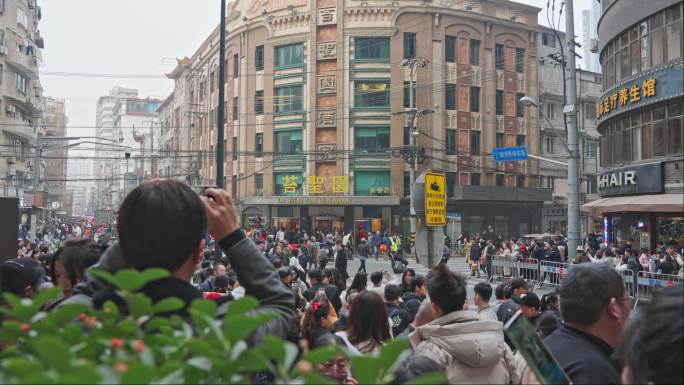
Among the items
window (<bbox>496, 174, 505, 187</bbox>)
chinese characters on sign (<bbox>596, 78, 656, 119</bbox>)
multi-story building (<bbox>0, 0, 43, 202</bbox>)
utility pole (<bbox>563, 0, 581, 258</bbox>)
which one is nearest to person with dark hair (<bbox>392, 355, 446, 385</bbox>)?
utility pole (<bbox>563, 0, 581, 258</bbox>)

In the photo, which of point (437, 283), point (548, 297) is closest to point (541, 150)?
point (548, 297)

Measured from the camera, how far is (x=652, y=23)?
64.4ft

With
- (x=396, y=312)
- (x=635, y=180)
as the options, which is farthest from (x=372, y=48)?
(x=396, y=312)

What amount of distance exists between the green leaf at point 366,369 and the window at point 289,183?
41616 mm

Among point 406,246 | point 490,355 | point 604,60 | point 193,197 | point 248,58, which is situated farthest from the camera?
point 248,58

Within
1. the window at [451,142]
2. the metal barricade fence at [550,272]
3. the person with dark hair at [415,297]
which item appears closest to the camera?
the person with dark hair at [415,297]

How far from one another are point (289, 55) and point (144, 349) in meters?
44.0

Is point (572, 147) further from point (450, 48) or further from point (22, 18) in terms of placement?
point (22, 18)

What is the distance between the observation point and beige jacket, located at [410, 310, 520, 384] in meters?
3.78

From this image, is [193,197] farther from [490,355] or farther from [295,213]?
[295,213]

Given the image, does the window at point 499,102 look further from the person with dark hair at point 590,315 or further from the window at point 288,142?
the person with dark hair at point 590,315

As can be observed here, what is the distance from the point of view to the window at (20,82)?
4189 centimetres

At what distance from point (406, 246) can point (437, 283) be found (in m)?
32.3

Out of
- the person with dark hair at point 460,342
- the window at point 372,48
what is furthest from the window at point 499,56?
the person with dark hair at point 460,342
